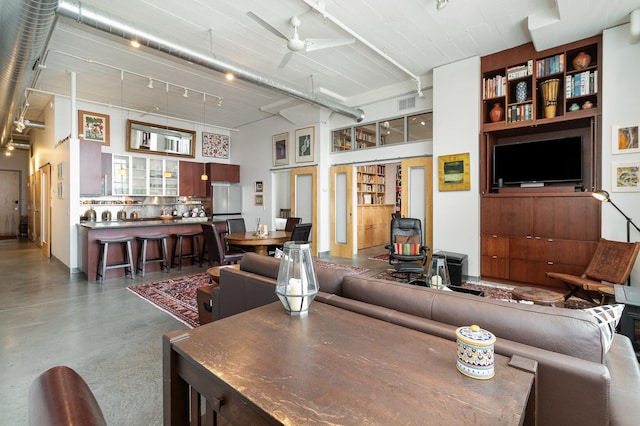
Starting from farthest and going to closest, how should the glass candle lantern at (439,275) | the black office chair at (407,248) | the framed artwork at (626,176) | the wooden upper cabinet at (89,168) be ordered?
the wooden upper cabinet at (89,168) < the black office chair at (407,248) < the framed artwork at (626,176) < the glass candle lantern at (439,275)

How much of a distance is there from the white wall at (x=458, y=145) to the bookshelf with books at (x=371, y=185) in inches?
114

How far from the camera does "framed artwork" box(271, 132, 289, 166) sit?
8.22m

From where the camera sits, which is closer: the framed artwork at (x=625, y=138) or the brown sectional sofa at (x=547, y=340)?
the brown sectional sofa at (x=547, y=340)

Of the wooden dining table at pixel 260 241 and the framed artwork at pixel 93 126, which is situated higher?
the framed artwork at pixel 93 126

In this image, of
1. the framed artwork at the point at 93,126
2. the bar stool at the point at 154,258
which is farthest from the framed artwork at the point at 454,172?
the framed artwork at the point at 93,126

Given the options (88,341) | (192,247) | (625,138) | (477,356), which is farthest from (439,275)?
(192,247)

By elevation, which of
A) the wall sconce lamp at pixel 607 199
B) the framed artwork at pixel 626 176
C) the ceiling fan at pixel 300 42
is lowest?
the wall sconce lamp at pixel 607 199

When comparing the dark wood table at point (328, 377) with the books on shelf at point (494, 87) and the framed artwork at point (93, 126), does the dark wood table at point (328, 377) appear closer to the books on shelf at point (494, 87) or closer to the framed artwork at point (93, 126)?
the books on shelf at point (494, 87)

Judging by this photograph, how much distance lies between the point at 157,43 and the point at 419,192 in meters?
4.94

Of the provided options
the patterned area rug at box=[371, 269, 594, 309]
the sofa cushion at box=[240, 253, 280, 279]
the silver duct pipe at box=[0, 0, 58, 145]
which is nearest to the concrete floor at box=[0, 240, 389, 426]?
the sofa cushion at box=[240, 253, 280, 279]

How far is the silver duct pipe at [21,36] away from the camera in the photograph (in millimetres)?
2904

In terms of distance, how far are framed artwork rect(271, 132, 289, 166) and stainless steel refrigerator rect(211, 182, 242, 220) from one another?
71.1 inches

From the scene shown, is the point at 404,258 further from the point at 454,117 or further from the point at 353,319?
the point at 353,319

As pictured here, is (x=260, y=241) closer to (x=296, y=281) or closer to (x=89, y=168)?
(x=296, y=281)
